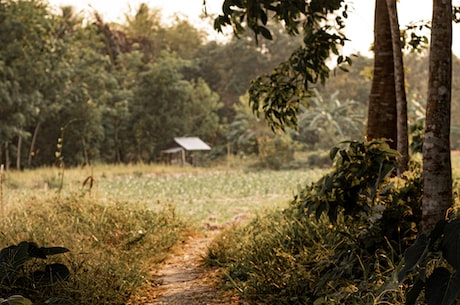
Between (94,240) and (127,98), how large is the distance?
22010 millimetres

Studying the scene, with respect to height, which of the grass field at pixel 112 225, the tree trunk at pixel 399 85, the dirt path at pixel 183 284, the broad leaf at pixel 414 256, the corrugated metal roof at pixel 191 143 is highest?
the tree trunk at pixel 399 85

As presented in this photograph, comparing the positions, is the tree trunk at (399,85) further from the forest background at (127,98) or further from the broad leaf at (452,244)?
the forest background at (127,98)

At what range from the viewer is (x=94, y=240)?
24.2 ft

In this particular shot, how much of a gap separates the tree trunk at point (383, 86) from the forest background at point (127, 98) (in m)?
11.7

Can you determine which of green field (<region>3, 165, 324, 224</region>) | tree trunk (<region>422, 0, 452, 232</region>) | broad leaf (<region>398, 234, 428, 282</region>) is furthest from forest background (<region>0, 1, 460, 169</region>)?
broad leaf (<region>398, 234, 428, 282</region>)

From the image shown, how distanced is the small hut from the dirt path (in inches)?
814

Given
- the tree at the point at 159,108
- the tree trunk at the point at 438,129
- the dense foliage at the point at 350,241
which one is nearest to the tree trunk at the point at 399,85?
the dense foliage at the point at 350,241

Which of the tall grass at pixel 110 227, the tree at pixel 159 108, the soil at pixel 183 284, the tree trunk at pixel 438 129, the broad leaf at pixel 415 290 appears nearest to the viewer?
the broad leaf at pixel 415 290

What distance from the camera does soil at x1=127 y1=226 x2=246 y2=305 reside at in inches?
213

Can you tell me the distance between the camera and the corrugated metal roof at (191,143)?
28.6m

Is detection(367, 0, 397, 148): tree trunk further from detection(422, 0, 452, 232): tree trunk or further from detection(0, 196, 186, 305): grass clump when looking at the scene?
detection(422, 0, 452, 232): tree trunk

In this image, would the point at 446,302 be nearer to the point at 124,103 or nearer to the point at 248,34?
the point at 124,103

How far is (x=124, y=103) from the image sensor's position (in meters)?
28.0

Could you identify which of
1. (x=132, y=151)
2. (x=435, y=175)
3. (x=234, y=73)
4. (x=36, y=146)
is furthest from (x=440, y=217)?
(x=234, y=73)
